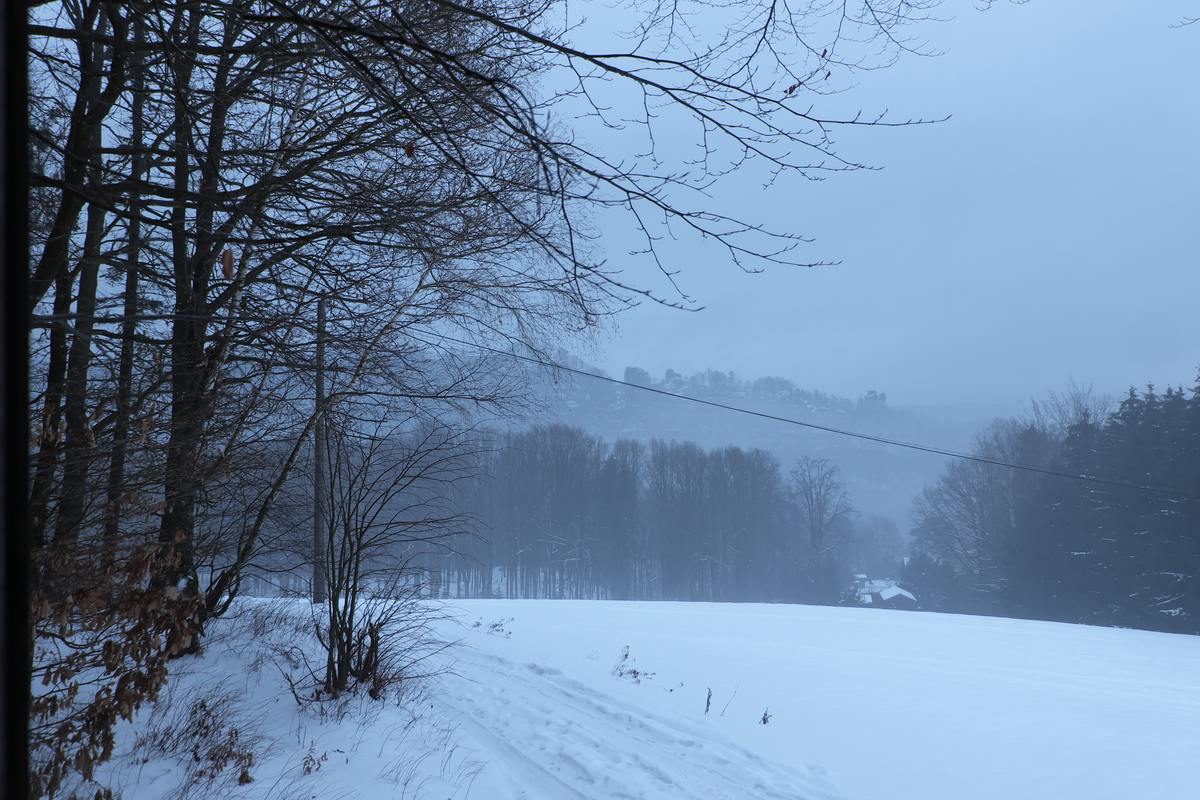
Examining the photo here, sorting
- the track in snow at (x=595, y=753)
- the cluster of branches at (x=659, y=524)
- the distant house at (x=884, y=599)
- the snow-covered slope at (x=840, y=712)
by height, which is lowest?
the distant house at (x=884, y=599)

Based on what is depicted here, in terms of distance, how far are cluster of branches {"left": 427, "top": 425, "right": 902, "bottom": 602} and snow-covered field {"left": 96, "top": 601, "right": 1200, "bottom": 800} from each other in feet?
129

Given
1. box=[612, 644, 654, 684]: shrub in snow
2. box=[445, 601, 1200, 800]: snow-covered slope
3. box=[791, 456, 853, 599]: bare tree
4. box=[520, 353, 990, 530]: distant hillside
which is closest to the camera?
box=[445, 601, 1200, 800]: snow-covered slope

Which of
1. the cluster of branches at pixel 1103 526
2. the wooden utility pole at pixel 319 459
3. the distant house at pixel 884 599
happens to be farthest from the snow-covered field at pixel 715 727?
the distant house at pixel 884 599

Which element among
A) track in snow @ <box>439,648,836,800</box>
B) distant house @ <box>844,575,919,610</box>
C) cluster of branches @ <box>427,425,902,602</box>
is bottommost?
distant house @ <box>844,575,919,610</box>

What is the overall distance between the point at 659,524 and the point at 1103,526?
105ft

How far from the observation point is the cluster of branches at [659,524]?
53.5 metres

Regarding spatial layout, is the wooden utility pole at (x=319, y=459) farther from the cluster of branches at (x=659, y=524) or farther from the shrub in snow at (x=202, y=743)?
the cluster of branches at (x=659, y=524)

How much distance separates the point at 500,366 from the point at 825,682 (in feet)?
18.6

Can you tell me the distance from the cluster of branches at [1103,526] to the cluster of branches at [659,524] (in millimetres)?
15812

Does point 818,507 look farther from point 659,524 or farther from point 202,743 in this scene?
point 202,743

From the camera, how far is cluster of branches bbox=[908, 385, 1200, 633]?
31.8 metres

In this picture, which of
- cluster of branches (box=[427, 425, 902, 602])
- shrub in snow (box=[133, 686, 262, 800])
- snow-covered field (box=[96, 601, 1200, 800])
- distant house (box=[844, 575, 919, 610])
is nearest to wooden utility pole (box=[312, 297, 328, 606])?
snow-covered field (box=[96, 601, 1200, 800])

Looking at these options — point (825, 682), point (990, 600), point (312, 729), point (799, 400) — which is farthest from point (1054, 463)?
point (799, 400)

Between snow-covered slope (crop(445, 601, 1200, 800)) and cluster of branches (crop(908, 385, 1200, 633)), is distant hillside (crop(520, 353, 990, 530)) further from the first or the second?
snow-covered slope (crop(445, 601, 1200, 800))
